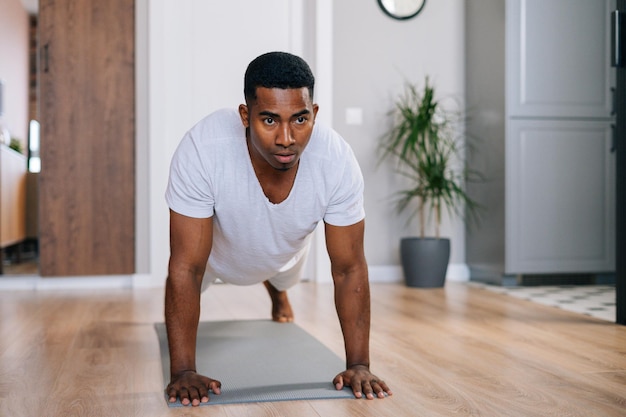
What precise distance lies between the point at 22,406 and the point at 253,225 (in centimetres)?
67

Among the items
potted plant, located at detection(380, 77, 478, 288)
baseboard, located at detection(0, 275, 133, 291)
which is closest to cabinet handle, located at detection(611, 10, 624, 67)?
potted plant, located at detection(380, 77, 478, 288)

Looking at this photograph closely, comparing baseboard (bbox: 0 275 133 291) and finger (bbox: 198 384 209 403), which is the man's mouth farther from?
baseboard (bbox: 0 275 133 291)

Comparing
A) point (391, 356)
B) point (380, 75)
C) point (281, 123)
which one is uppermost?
point (380, 75)

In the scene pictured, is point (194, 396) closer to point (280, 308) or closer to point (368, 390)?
point (368, 390)

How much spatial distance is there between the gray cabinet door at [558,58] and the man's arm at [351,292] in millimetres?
2584

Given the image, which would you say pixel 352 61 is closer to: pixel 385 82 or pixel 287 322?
pixel 385 82

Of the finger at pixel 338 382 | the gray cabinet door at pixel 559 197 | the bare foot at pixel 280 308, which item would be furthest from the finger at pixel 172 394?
the gray cabinet door at pixel 559 197

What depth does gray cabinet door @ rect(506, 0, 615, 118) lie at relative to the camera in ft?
13.7

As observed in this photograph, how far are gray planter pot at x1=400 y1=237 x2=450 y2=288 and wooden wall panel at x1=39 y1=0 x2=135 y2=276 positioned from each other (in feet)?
5.26

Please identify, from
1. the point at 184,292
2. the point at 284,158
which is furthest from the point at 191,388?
the point at 284,158

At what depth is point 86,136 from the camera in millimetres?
4262

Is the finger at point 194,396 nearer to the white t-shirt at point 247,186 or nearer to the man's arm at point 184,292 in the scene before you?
the man's arm at point 184,292

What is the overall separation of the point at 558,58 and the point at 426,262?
1.36m

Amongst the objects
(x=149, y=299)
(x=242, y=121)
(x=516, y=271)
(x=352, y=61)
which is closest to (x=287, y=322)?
(x=149, y=299)
